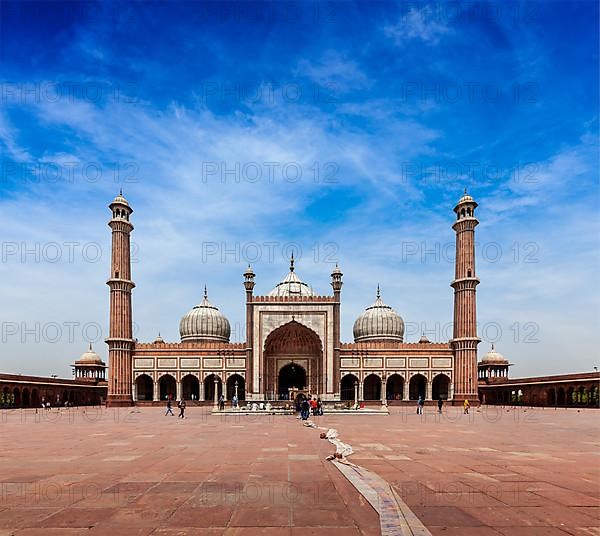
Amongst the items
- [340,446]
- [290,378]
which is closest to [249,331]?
[290,378]

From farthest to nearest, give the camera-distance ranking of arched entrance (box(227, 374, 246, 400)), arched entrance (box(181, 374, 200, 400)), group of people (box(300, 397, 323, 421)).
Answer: arched entrance (box(181, 374, 200, 400))
arched entrance (box(227, 374, 246, 400))
group of people (box(300, 397, 323, 421))

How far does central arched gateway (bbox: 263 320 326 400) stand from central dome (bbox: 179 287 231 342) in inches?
379

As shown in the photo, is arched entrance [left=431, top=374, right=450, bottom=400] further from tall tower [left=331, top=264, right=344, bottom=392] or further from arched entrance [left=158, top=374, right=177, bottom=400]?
arched entrance [left=158, top=374, right=177, bottom=400]

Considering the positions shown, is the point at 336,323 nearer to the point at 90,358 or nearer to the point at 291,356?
the point at 291,356

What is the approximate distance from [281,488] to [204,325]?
50398 mm

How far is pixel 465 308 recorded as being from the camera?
46.5 m

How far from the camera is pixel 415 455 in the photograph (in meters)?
11.3

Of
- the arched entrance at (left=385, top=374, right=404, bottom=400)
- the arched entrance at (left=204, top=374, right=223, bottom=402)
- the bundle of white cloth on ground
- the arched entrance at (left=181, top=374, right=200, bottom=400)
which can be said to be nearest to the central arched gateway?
the arched entrance at (left=204, top=374, right=223, bottom=402)

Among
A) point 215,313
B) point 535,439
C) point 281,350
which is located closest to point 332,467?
point 535,439

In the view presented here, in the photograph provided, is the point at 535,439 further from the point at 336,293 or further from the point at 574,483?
the point at 336,293

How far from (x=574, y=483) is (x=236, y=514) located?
4.90m

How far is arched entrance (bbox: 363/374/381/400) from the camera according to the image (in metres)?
51.7

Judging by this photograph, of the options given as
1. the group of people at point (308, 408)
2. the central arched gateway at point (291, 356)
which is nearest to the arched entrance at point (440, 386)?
A: the central arched gateway at point (291, 356)

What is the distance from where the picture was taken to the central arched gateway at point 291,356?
48688mm
